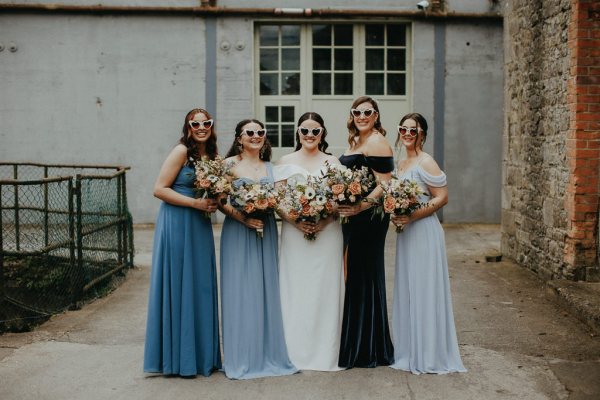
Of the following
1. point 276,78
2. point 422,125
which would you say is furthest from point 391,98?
point 422,125

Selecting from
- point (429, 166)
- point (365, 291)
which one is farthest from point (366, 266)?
point (429, 166)

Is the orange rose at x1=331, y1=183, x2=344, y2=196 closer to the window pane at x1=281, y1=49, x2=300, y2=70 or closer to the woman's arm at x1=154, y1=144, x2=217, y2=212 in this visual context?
the woman's arm at x1=154, y1=144, x2=217, y2=212

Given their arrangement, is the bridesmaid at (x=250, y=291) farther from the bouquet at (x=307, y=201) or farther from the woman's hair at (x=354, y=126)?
the woman's hair at (x=354, y=126)

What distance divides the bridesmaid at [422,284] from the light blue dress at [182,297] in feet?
4.93

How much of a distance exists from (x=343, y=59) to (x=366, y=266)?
9583mm

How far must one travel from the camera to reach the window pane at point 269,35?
50.4 feet

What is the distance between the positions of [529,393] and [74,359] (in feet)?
12.0

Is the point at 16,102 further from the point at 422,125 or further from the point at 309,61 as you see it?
the point at 422,125

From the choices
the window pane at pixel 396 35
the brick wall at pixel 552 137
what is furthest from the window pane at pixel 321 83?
the brick wall at pixel 552 137

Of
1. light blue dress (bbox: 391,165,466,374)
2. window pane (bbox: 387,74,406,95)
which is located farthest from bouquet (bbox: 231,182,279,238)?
window pane (bbox: 387,74,406,95)

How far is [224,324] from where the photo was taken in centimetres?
618

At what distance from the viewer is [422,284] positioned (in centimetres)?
624

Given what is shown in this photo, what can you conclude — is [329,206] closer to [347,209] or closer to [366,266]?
[347,209]

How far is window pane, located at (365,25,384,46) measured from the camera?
1541cm
